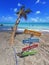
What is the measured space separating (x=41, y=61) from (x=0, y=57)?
9.47 feet

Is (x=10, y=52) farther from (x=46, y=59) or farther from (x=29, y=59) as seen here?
(x=46, y=59)

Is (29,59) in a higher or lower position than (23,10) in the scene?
lower

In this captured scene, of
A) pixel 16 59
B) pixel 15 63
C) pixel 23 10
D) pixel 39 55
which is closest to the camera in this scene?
pixel 15 63

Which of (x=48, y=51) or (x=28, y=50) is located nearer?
(x=28, y=50)

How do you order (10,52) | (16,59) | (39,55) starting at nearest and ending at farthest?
(16,59) → (39,55) → (10,52)

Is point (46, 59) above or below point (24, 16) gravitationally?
below

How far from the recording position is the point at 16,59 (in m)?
11.1

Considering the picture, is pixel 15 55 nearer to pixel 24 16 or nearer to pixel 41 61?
pixel 41 61

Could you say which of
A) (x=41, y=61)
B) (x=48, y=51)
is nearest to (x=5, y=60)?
(x=41, y=61)

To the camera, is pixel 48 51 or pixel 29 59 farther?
pixel 48 51

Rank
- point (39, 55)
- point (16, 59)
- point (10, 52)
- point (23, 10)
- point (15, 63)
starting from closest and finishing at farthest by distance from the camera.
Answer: point (15, 63), point (16, 59), point (39, 55), point (10, 52), point (23, 10)

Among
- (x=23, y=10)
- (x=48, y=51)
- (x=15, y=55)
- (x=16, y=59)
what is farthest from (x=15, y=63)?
(x=23, y=10)

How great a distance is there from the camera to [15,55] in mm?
12031

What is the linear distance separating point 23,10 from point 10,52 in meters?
11.3
